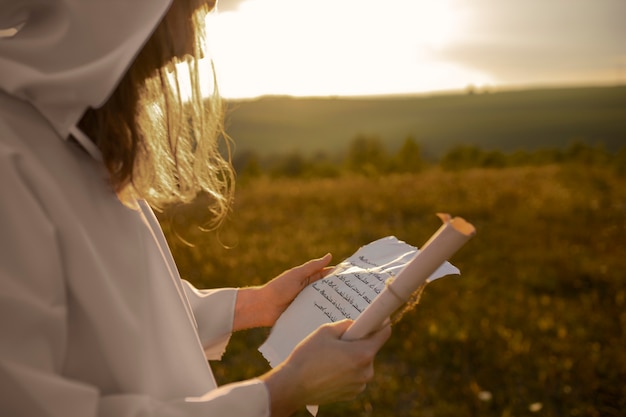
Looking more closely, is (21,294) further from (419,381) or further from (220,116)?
(419,381)

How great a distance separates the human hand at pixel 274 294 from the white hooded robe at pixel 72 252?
55 centimetres

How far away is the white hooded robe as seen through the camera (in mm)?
987

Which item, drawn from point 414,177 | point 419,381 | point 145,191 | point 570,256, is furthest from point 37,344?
point 414,177

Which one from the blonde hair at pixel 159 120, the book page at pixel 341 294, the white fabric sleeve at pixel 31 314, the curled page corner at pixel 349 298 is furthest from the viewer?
the book page at pixel 341 294

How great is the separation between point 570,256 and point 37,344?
530 centimetres

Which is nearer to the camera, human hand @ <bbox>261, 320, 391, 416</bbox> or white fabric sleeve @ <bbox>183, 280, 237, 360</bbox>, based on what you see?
human hand @ <bbox>261, 320, 391, 416</bbox>

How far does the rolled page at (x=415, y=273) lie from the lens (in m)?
1.03

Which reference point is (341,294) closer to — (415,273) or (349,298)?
(349,298)

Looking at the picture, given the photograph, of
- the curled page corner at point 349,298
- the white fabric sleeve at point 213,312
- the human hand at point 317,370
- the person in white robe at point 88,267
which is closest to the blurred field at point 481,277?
the white fabric sleeve at point 213,312

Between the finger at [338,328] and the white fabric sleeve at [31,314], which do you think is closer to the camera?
the white fabric sleeve at [31,314]

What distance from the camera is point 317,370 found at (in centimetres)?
122

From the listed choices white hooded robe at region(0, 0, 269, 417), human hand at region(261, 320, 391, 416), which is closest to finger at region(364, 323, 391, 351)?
human hand at region(261, 320, 391, 416)

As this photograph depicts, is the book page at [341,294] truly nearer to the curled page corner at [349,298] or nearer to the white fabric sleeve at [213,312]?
the curled page corner at [349,298]

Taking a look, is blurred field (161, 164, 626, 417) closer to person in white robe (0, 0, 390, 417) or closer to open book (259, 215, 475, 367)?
open book (259, 215, 475, 367)
